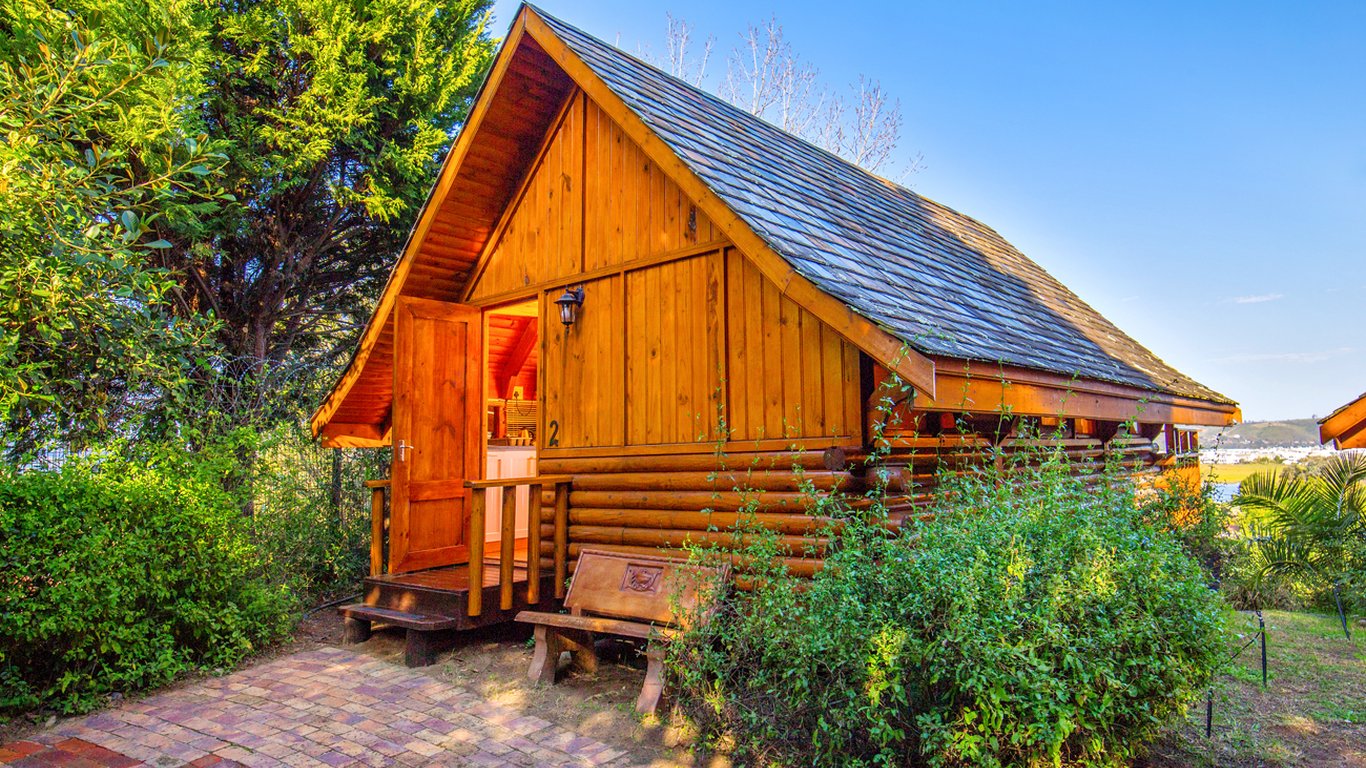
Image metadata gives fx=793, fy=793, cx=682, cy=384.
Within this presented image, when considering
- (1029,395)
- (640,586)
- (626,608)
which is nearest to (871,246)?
(1029,395)

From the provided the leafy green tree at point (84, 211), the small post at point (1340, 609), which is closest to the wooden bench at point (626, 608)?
the leafy green tree at point (84, 211)

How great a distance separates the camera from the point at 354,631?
6.90 meters

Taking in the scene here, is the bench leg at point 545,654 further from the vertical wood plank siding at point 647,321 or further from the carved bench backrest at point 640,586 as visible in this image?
the vertical wood plank siding at point 647,321

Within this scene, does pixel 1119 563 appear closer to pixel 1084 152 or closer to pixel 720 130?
pixel 720 130

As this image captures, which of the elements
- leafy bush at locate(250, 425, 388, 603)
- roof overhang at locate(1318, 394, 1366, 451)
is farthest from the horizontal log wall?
leafy bush at locate(250, 425, 388, 603)

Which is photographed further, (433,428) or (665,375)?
(433,428)

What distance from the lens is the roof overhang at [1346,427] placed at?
235 inches

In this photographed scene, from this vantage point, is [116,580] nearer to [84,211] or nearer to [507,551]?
[507,551]

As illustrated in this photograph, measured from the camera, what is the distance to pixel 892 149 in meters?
21.5

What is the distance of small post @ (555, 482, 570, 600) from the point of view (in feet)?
20.9

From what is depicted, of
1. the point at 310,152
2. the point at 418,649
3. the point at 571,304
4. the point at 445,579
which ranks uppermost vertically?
the point at 310,152

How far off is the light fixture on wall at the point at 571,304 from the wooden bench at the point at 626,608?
1.96 m

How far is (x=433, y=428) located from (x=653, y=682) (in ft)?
12.3

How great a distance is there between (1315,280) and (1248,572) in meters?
9.66
